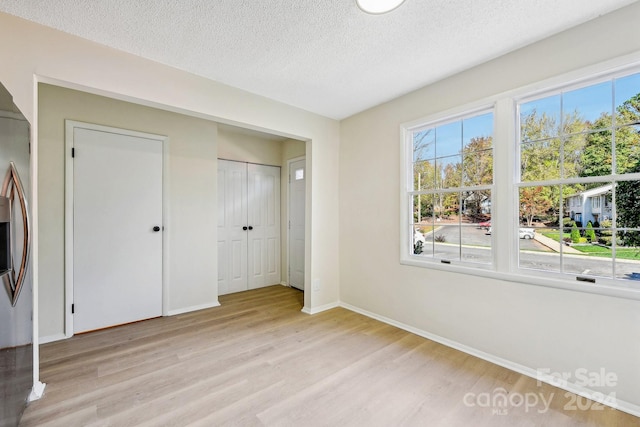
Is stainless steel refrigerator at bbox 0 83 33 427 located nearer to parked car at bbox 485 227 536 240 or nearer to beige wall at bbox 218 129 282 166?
beige wall at bbox 218 129 282 166

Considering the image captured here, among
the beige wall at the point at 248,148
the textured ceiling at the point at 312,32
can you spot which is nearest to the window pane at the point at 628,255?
the textured ceiling at the point at 312,32

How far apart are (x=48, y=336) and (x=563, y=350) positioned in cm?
430

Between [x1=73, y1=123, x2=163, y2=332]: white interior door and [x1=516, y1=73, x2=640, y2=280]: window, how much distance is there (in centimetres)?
366

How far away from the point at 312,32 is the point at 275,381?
8.21 ft

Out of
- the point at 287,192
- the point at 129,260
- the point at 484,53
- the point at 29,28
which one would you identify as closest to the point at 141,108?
the point at 29,28

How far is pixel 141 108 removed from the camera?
3.05 metres

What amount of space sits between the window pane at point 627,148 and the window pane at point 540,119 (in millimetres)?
337

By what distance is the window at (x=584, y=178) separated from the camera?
1.72 m

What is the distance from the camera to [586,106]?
6.19 feet

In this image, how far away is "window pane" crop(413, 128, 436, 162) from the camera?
2.77 metres

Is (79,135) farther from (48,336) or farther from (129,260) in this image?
(48,336)

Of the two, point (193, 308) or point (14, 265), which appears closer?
point (14, 265)

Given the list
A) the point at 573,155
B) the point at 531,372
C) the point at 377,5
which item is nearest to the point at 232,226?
the point at 377,5

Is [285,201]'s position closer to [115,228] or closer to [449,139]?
[115,228]
